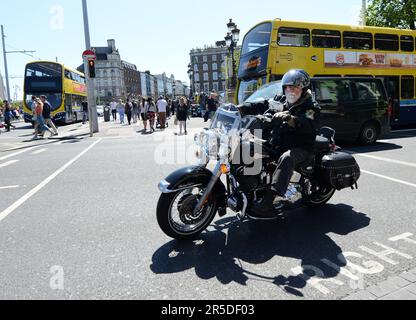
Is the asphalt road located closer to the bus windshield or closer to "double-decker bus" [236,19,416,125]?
"double-decker bus" [236,19,416,125]

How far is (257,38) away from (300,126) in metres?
9.69

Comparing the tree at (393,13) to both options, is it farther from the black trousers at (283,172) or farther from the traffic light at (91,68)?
the black trousers at (283,172)

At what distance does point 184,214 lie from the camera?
3.65 metres

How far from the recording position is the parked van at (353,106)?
9.35m

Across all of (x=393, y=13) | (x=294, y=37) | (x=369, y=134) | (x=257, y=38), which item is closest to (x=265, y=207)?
(x=369, y=134)

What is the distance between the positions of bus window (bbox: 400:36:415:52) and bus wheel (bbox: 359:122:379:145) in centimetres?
640

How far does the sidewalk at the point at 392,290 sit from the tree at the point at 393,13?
27.9 metres

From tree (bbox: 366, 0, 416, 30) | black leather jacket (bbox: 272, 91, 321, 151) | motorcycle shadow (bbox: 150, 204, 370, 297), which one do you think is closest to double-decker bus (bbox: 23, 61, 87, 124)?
motorcycle shadow (bbox: 150, 204, 370, 297)

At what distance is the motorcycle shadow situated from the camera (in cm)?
299

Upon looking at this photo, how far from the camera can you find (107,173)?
7.43 meters

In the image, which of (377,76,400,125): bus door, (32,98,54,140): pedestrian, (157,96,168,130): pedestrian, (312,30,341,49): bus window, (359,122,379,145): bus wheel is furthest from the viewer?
(157,96,168,130): pedestrian

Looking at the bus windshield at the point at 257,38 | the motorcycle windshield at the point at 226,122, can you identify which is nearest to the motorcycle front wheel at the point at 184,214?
the motorcycle windshield at the point at 226,122

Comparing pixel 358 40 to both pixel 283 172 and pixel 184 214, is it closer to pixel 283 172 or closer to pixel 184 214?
pixel 283 172
